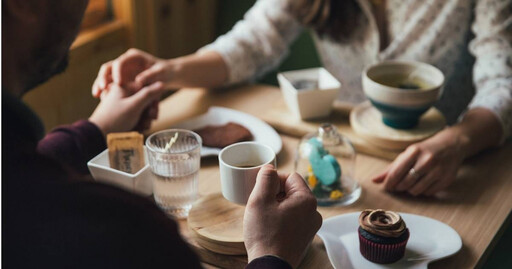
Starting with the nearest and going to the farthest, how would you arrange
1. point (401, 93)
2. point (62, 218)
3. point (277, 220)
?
point (62, 218), point (277, 220), point (401, 93)

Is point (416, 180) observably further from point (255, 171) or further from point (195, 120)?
point (195, 120)

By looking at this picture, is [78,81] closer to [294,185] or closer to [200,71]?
[200,71]

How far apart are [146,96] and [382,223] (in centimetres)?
66

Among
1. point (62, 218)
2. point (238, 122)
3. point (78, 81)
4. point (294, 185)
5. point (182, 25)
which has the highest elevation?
point (62, 218)

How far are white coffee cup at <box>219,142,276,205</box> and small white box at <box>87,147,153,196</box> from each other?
163 millimetres

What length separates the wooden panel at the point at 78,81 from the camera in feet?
6.85

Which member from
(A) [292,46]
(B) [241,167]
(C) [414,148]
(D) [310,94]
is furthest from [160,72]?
(A) [292,46]

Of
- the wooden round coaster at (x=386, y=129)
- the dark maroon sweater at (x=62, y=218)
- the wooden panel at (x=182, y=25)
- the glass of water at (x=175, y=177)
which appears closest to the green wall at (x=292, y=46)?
the wooden panel at (x=182, y=25)

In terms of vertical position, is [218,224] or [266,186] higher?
[266,186]

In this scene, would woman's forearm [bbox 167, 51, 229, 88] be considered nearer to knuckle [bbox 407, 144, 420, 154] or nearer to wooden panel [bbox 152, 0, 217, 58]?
knuckle [bbox 407, 144, 420, 154]

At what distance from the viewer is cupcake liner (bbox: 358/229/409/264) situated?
0.97m

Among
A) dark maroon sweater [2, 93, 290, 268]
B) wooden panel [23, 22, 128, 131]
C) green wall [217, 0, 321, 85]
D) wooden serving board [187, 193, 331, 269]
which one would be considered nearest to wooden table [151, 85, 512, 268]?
wooden serving board [187, 193, 331, 269]

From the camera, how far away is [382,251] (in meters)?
0.97

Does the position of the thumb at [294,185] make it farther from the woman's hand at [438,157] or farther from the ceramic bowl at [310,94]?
the ceramic bowl at [310,94]
